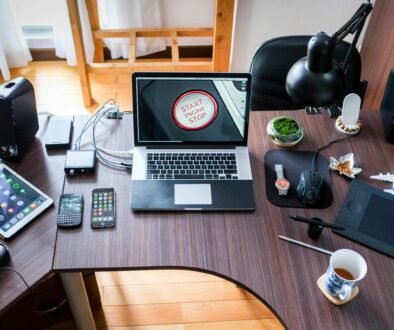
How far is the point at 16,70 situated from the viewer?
2951 millimetres

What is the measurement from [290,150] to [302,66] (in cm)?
36

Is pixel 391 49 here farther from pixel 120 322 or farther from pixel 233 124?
pixel 120 322

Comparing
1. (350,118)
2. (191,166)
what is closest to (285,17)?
(350,118)

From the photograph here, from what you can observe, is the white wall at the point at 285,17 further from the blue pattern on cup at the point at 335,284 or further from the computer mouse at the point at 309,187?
the blue pattern on cup at the point at 335,284

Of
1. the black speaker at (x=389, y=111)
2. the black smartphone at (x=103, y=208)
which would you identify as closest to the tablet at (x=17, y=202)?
the black smartphone at (x=103, y=208)

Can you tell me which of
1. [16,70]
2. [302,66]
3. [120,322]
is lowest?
[120,322]

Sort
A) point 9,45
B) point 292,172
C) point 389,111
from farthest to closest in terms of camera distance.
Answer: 1. point 9,45
2. point 389,111
3. point 292,172

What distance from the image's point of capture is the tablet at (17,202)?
1.15 meters

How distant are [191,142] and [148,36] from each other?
1592mm

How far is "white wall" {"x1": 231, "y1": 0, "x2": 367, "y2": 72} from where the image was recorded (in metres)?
2.39

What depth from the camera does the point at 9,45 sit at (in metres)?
2.82

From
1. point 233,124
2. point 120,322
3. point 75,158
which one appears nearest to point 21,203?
point 75,158

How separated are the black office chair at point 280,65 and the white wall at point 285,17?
0.84 m

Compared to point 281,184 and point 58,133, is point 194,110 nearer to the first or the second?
point 281,184
